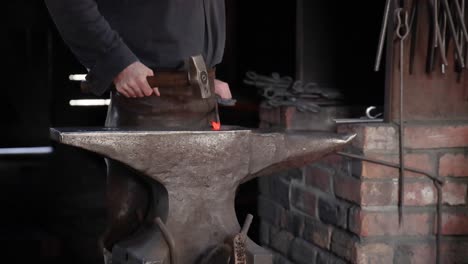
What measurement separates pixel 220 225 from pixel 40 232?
7.73 ft

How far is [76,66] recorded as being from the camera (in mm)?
5398

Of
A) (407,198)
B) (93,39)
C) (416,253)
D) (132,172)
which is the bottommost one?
(416,253)

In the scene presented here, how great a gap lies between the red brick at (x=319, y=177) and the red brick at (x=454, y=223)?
1.19 feet

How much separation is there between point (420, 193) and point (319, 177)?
0.36 metres

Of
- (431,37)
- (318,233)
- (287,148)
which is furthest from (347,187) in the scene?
(287,148)

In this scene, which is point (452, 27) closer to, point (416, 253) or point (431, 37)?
point (431, 37)

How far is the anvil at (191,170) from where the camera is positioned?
1478 millimetres

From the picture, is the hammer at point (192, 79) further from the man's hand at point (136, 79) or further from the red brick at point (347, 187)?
the red brick at point (347, 187)

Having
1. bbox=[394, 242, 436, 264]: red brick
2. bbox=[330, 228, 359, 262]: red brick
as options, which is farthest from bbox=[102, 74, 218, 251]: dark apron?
bbox=[394, 242, 436, 264]: red brick

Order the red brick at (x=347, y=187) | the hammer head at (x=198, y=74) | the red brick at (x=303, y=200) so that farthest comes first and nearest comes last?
the red brick at (x=303, y=200) < the red brick at (x=347, y=187) < the hammer head at (x=198, y=74)

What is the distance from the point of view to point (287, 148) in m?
1.62

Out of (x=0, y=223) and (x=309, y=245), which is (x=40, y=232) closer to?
(x=0, y=223)

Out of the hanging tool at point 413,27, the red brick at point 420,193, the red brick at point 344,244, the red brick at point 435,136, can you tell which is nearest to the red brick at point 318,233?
the red brick at point 344,244

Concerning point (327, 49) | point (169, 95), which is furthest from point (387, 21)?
point (169, 95)
